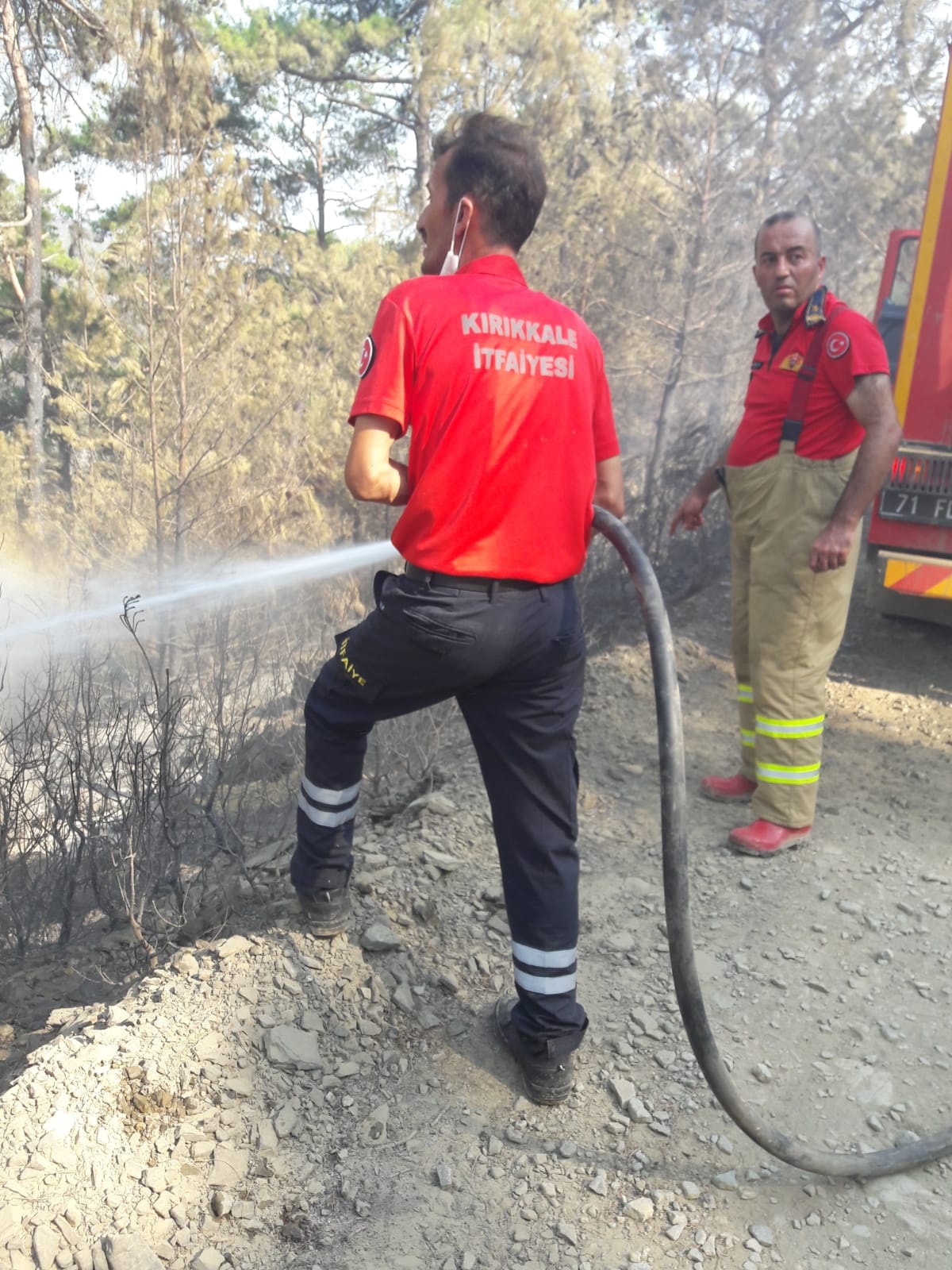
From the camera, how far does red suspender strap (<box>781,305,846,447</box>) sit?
10.7 feet

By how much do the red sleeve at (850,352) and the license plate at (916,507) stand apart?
2189 millimetres

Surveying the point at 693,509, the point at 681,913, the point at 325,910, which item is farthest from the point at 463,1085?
the point at 693,509

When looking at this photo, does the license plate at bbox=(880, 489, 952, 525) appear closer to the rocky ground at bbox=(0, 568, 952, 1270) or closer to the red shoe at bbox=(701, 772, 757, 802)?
the red shoe at bbox=(701, 772, 757, 802)

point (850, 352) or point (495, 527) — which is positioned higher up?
point (850, 352)

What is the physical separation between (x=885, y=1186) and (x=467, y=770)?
2182 mm

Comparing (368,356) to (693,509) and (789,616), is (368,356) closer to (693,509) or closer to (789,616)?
(789,616)

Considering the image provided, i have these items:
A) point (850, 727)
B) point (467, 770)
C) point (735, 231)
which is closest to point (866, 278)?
point (735, 231)

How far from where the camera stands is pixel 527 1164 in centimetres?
213

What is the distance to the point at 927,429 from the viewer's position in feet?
17.0

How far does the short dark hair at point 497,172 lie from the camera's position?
200 centimetres

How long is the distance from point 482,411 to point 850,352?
1.77 meters

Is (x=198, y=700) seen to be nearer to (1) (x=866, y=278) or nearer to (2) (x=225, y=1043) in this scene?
(2) (x=225, y=1043)

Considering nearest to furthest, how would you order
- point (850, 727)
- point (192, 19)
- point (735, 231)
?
point (850, 727) → point (192, 19) → point (735, 231)

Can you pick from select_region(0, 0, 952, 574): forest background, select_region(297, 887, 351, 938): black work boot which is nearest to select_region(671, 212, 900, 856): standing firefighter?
select_region(297, 887, 351, 938): black work boot
